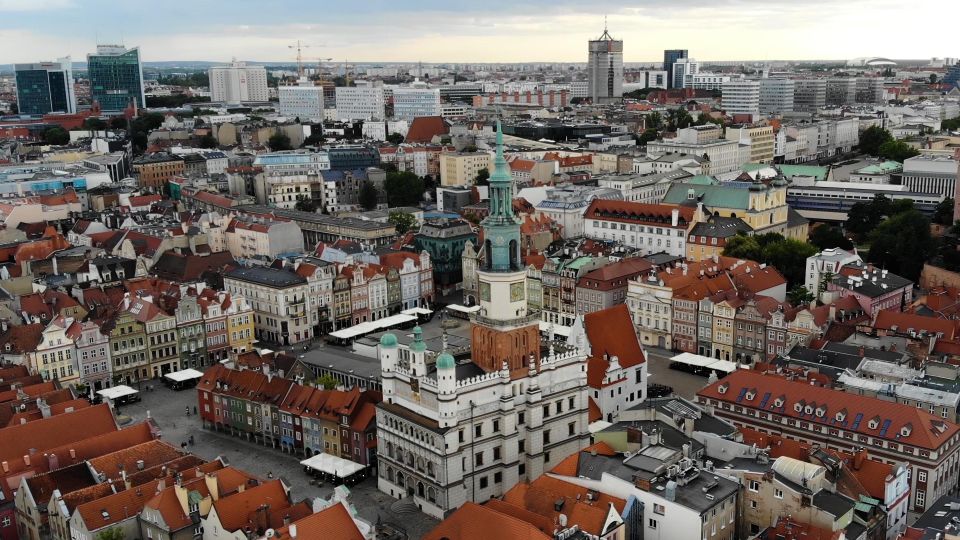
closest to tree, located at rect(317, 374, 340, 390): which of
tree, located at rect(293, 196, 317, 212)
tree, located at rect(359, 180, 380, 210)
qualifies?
tree, located at rect(293, 196, 317, 212)

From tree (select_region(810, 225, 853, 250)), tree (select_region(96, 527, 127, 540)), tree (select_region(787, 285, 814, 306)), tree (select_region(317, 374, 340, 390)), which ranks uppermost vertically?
tree (select_region(810, 225, 853, 250))

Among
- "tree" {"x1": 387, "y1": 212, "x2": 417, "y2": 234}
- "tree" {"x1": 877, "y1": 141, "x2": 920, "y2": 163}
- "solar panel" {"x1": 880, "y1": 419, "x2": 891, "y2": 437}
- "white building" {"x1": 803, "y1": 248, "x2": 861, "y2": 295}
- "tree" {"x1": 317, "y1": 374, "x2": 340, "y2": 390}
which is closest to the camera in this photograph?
"solar panel" {"x1": 880, "y1": 419, "x2": 891, "y2": 437}

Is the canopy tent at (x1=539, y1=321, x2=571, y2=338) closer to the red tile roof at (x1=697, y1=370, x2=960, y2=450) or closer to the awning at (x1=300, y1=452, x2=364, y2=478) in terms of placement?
the red tile roof at (x1=697, y1=370, x2=960, y2=450)

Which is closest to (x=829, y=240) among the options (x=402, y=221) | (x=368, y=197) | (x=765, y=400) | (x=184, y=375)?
(x=402, y=221)

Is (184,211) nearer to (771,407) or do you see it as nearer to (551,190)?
(551,190)

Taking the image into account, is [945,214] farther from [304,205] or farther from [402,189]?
[304,205]

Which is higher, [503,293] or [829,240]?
[503,293]
